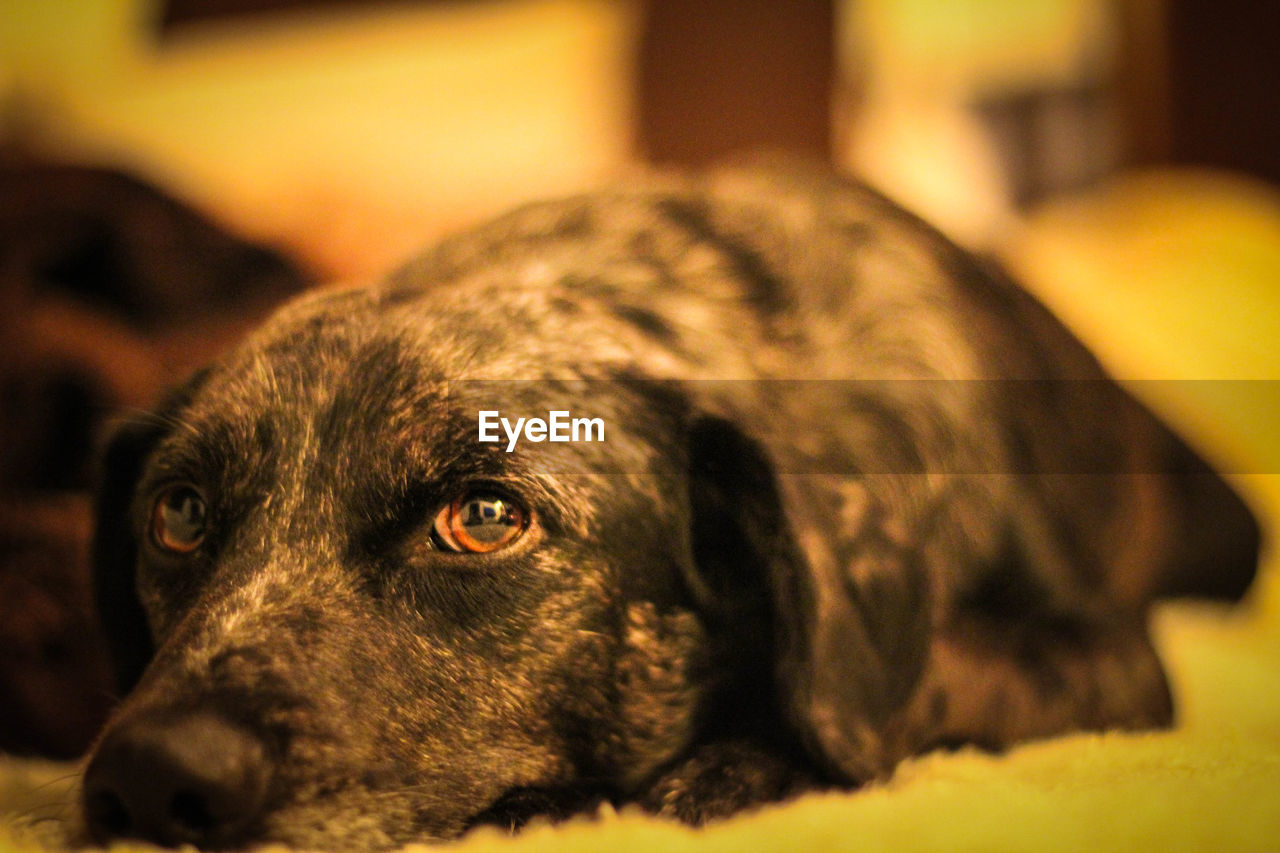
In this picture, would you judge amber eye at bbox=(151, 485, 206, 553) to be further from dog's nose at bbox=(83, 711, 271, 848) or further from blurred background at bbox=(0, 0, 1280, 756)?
blurred background at bbox=(0, 0, 1280, 756)

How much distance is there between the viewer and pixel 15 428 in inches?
81.0

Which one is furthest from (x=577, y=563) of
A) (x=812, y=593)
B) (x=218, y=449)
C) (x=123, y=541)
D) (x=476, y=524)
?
(x=123, y=541)

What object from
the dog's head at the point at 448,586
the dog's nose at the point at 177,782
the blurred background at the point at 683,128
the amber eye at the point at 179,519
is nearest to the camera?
the dog's nose at the point at 177,782

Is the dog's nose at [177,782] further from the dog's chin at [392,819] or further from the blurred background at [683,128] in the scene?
the blurred background at [683,128]

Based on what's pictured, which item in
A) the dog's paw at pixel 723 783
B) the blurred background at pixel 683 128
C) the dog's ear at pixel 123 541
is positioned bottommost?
the dog's paw at pixel 723 783

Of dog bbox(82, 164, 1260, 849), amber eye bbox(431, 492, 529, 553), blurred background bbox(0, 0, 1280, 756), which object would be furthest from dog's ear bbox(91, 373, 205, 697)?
blurred background bbox(0, 0, 1280, 756)

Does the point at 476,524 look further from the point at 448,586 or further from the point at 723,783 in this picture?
the point at 723,783

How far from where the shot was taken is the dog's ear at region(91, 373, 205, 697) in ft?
5.55

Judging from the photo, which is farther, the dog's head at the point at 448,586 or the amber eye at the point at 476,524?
the amber eye at the point at 476,524

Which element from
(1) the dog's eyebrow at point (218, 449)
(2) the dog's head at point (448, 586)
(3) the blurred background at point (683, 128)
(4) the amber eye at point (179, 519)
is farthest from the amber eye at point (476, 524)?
(3) the blurred background at point (683, 128)

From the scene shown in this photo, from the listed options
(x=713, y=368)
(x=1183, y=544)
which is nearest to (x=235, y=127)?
(x=713, y=368)

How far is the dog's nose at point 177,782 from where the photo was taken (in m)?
1.08

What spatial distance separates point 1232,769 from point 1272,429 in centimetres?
159

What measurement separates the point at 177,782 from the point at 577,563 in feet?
1.91
